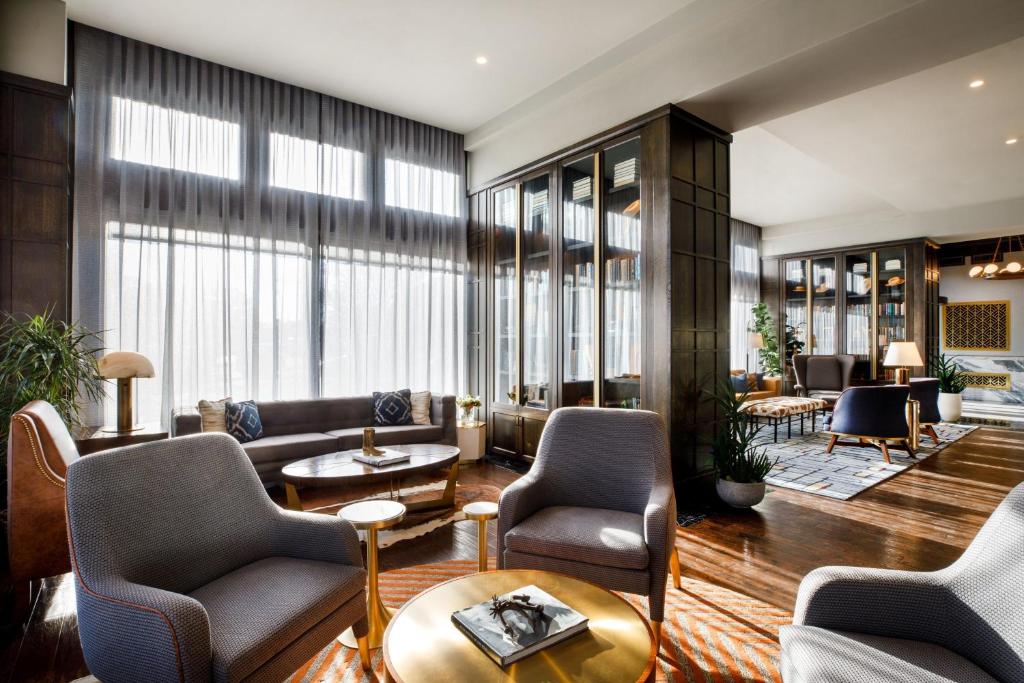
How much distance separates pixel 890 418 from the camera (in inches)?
205

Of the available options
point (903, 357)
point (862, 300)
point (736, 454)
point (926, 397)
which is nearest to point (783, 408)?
point (903, 357)

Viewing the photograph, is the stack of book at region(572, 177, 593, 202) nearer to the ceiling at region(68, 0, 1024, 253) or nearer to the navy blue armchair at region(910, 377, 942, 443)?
the ceiling at region(68, 0, 1024, 253)

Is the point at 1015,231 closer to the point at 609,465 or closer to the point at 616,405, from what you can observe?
the point at 616,405

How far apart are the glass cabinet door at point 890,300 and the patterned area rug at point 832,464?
1.61m

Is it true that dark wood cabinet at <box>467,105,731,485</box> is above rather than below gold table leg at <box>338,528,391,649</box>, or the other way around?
above

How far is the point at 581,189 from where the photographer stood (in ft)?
14.2

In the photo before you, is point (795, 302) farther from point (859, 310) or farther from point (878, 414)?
point (878, 414)

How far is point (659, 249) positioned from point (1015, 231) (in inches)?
272

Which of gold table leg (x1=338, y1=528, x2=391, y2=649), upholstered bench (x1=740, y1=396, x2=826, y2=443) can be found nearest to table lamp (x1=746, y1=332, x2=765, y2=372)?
upholstered bench (x1=740, y1=396, x2=826, y2=443)

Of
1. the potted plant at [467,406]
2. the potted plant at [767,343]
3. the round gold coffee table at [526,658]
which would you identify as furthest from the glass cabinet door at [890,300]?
the round gold coffee table at [526,658]

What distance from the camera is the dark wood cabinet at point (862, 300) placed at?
7488 millimetres

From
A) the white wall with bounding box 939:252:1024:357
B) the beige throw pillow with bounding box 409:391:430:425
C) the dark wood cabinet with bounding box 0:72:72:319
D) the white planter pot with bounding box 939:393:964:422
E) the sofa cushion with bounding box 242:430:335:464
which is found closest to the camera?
the dark wood cabinet with bounding box 0:72:72:319

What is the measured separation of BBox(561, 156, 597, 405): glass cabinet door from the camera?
4.23 m

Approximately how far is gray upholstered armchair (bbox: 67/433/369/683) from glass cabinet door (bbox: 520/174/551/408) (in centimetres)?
301
